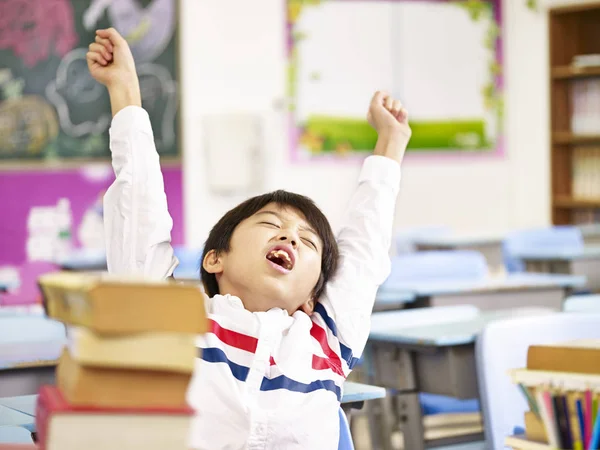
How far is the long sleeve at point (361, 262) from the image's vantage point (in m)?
1.73

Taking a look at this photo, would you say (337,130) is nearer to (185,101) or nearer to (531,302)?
(185,101)

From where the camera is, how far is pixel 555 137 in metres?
7.84

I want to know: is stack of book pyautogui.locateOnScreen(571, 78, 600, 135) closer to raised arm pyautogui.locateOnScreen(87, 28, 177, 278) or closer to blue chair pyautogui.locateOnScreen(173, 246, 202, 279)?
blue chair pyautogui.locateOnScreen(173, 246, 202, 279)

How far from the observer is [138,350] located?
89cm

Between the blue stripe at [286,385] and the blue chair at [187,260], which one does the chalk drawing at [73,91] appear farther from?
the blue stripe at [286,385]

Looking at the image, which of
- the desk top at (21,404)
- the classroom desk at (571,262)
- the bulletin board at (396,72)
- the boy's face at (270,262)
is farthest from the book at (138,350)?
the bulletin board at (396,72)

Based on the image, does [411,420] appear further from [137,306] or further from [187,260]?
[187,260]

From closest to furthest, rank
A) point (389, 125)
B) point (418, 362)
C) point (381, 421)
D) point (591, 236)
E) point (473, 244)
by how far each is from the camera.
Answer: point (389, 125) < point (418, 362) < point (381, 421) < point (473, 244) < point (591, 236)

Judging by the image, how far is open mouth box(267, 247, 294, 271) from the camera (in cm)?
160

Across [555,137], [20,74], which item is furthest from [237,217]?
[555,137]

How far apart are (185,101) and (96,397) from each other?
5.62 m

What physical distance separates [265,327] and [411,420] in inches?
51.2

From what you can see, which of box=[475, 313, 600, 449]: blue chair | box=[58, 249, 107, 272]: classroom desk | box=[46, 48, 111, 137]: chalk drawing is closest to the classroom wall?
box=[46, 48, 111, 137]: chalk drawing

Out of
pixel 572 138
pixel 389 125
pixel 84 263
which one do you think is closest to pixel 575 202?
pixel 572 138
